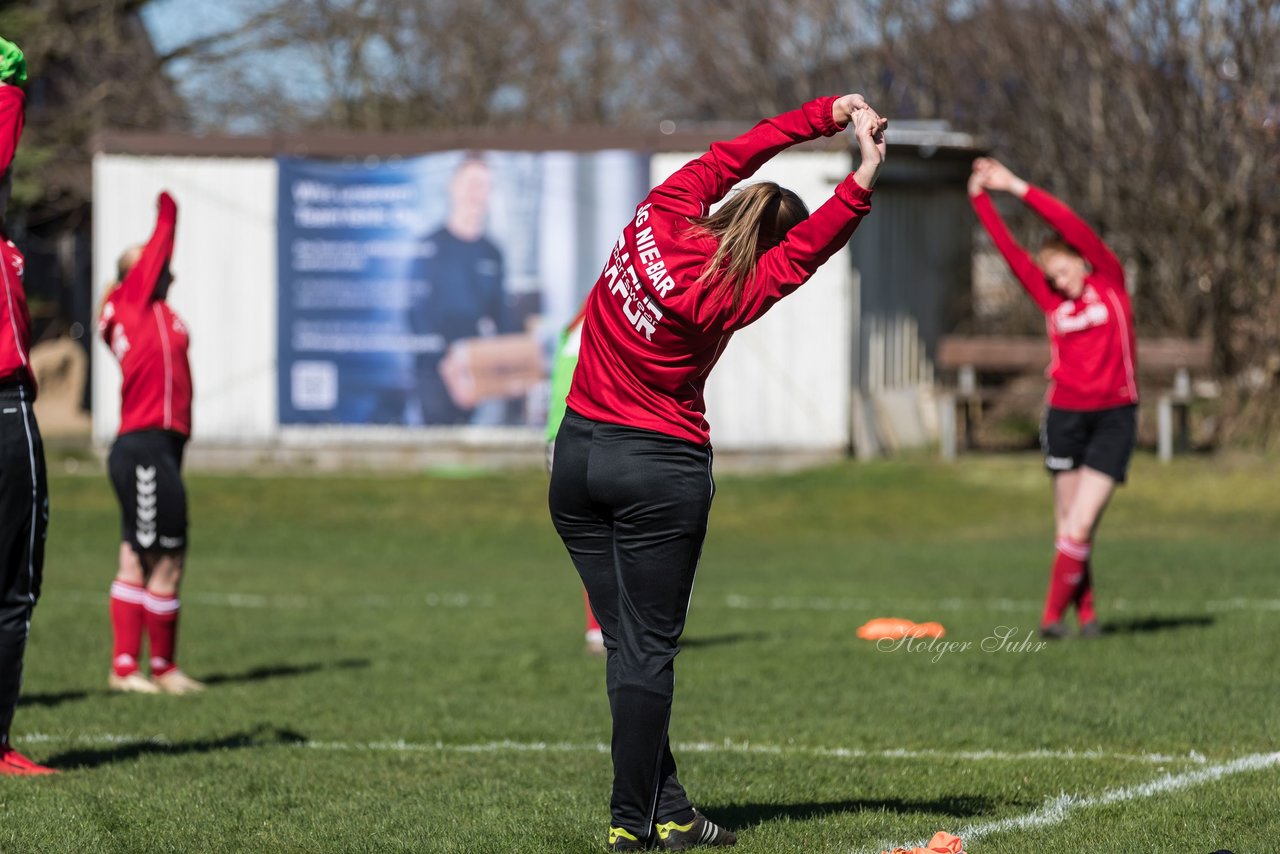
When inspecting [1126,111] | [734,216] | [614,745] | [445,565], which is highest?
[1126,111]

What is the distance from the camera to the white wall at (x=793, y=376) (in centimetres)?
2162

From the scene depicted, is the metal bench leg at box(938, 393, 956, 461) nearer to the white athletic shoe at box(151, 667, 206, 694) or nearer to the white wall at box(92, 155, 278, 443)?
the white wall at box(92, 155, 278, 443)

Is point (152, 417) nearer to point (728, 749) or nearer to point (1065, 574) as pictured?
point (728, 749)

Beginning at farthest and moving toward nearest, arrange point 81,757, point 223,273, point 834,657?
point 223,273 < point 834,657 < point 81,757

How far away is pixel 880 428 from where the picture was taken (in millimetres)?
22797

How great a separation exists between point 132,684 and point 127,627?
12.5 inches

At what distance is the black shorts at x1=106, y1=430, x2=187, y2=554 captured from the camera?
897cm

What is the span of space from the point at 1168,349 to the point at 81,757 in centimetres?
1678

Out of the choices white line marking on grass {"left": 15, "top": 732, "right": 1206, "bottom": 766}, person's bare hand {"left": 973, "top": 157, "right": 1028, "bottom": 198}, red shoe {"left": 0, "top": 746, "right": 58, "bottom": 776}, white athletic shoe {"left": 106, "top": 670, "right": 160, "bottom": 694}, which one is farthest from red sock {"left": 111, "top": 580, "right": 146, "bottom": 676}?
person's bare hand {"left": 973, "top": 157, "right": 1028, "bottom": 198}

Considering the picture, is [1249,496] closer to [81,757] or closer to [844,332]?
[844,332]

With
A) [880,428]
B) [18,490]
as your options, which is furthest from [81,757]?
[880,428]

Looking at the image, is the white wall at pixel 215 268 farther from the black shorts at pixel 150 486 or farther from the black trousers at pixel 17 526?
the black trousers at pixel 17 526

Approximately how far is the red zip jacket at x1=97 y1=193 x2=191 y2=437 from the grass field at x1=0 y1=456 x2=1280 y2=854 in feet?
4.85

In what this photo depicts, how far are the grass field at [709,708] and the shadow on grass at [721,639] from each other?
6cm
